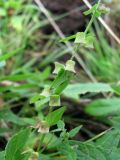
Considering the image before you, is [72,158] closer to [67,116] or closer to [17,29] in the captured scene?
[67,116]

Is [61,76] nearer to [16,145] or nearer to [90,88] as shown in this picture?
[16,145]

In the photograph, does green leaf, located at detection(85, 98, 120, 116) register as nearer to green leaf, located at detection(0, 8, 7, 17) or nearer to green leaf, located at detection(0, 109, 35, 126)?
green leaf, located at detection(0, 109, 35, 126)

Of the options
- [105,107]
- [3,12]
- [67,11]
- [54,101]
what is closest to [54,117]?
[54,101]

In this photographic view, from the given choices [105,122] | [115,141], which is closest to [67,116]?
[105,122]

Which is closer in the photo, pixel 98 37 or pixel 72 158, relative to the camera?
pixel 72 158

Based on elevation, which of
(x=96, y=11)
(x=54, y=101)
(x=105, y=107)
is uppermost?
(x=96, y=11)

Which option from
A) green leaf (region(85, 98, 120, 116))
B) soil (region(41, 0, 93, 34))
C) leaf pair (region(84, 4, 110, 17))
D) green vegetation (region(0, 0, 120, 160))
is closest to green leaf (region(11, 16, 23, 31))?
green vegetation (region(0, 0, 120, 160))

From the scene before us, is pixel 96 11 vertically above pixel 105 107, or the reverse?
pixel 96 11
